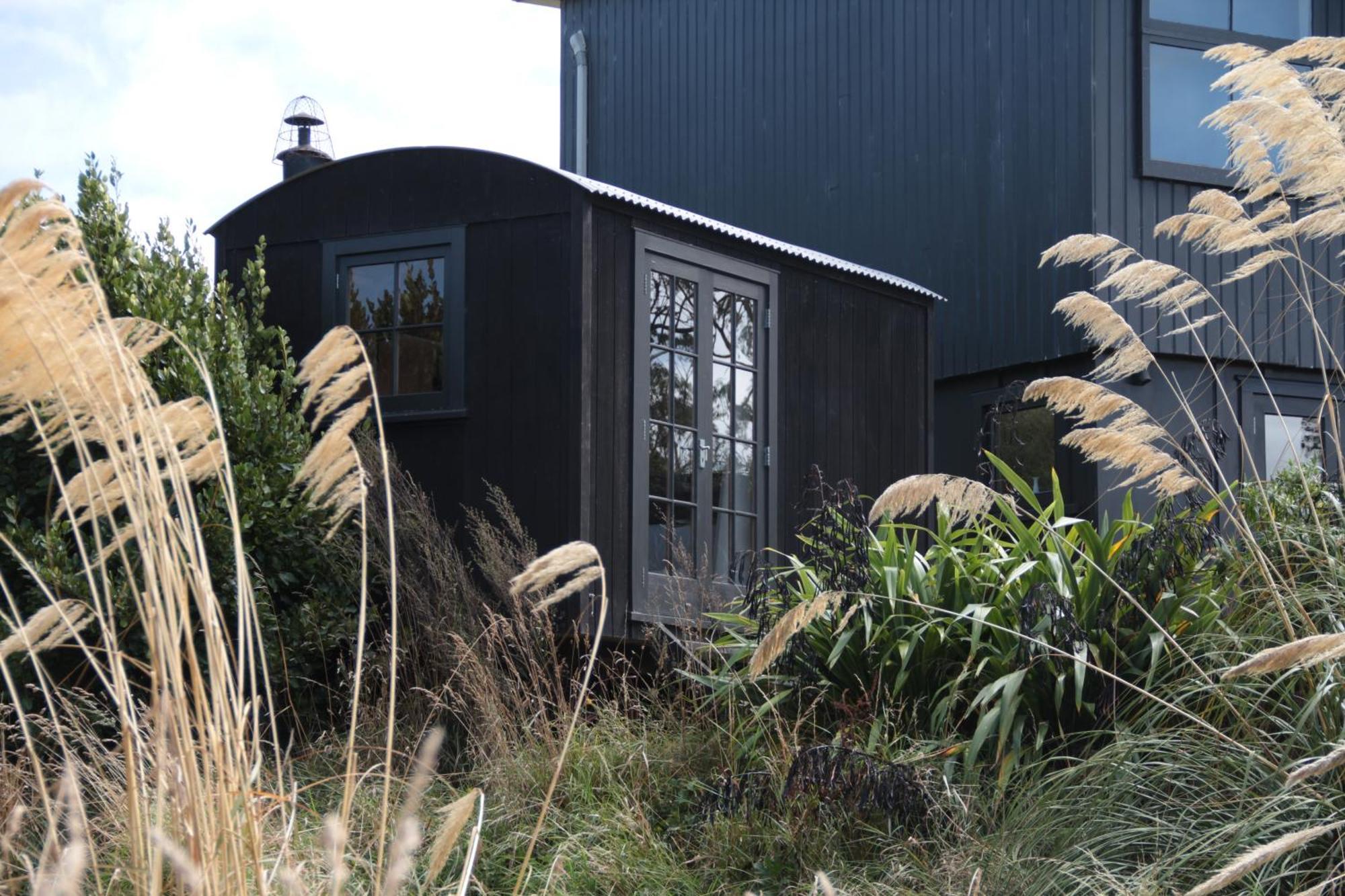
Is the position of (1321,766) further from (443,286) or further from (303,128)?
(303,128)

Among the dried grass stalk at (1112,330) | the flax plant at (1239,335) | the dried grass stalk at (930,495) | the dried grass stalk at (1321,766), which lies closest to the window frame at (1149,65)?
the flax plant at (1239,335)

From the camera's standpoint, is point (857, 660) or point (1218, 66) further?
point (1218, 66)

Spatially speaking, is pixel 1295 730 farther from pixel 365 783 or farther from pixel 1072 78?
pixel 1072 78

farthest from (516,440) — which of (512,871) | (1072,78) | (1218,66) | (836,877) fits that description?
(1218,66)

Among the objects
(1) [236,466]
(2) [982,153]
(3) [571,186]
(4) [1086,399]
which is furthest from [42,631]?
(2) [982,153]

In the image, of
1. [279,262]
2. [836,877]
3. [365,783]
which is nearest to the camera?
[836,877]

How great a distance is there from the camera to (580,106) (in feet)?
45.5

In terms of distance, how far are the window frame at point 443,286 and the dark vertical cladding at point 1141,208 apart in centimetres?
481

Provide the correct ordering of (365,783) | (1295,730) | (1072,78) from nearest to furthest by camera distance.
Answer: (1295,730)
(365,783)
(1072,78)

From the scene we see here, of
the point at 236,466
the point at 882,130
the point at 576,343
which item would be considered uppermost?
the point at 882,130

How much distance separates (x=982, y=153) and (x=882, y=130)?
1054mm

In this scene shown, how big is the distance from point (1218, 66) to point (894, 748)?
7668mm

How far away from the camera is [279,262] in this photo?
327 inches

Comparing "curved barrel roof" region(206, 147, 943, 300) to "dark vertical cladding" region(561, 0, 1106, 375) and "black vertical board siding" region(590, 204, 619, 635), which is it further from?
"dark vertical cladding" region(561, 0, 1106, 375)
